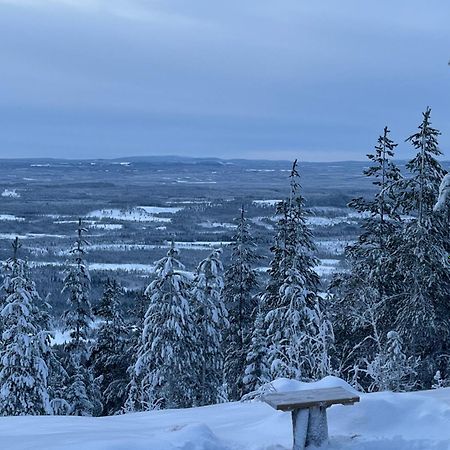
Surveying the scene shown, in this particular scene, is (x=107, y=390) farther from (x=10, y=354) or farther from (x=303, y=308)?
(x=303, y=308)

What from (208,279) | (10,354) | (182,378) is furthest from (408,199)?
(10,354)

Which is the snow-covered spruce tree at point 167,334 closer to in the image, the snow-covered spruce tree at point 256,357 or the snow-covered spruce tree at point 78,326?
the snow-covered spruce tree at point 256,357

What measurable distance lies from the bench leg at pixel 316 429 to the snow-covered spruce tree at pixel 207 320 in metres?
15.5

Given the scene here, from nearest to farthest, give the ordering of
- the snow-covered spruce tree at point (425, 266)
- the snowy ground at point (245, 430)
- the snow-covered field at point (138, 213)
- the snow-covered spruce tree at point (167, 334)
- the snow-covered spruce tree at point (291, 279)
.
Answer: the snowy ground at point (245, 430) < the snow-covered spruce tree at point (425, 266) < the snow-covered spruce tree at point (291, 279) < the snow-covered spruce tree at point (167, 334) < the snow-covered field at point (138, 213)

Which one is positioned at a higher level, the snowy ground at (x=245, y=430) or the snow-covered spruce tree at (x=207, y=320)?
the snowy ground at (x=245, y=430)

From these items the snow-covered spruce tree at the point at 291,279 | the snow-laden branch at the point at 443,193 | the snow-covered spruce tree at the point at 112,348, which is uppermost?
the snow-laden branch at the point at 443,193

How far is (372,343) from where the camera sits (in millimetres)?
19062

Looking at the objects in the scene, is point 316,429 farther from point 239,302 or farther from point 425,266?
point 239,302

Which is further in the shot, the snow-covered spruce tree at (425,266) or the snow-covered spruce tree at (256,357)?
the snow-covered spruce tree at (256,357)

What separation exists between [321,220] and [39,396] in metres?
130

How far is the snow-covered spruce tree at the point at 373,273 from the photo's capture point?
18.7 m

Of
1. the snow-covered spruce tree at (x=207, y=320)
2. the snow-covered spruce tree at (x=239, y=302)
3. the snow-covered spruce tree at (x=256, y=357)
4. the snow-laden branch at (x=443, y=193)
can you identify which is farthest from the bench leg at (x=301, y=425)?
the snow-covered spruce tree at (x=239, y=302)

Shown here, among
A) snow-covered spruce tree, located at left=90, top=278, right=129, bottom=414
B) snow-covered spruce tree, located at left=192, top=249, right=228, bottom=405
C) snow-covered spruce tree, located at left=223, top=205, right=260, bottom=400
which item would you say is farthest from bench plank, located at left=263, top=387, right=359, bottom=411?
snow-covered spruce tree, located at left=90, top=278, right=129, bottom=414

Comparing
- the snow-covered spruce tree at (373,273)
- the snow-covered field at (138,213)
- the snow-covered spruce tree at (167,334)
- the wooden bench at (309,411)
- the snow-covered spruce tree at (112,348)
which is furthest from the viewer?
the snow-covered field at (138,213)
